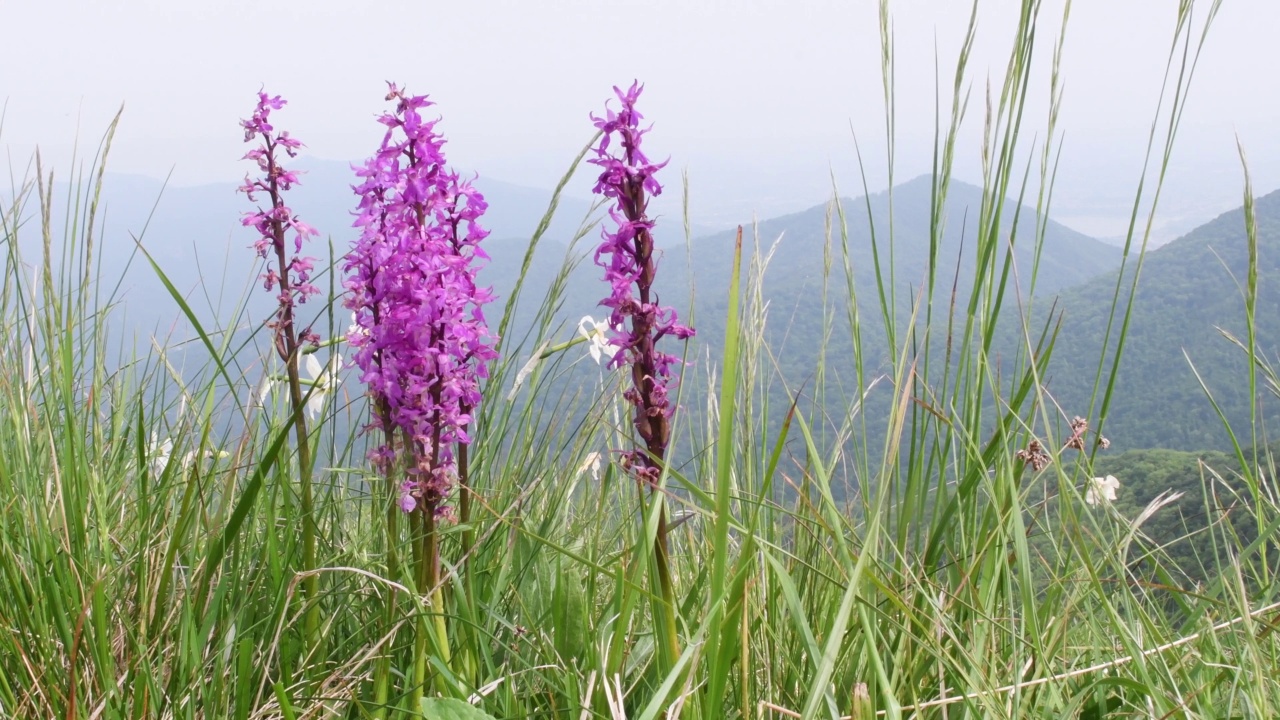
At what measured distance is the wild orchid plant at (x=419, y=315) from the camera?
175cm

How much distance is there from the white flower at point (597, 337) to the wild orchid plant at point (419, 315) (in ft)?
0.82

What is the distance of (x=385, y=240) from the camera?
1793 mm

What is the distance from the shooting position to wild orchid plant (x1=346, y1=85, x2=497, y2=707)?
1750mm

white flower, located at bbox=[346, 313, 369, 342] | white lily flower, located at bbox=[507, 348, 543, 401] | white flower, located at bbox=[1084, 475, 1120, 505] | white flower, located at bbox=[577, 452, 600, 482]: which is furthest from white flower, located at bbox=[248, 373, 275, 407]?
white flower, located at bbox=[1084, 475, 1120, 505]

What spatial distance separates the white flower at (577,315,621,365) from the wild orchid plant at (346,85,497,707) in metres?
0.25

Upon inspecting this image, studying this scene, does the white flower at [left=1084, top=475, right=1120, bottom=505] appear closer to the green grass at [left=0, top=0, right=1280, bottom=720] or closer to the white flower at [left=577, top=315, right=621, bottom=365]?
the green grass at [left=0, top=0, right=1280, bottom=720]

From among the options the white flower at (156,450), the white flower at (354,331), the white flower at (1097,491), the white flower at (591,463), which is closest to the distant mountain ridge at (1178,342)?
the white flower at (1097,491)

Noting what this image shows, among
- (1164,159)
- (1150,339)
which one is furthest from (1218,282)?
(1164,159)

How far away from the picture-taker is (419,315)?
68.8 inches

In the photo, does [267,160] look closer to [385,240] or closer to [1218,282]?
[385,240]

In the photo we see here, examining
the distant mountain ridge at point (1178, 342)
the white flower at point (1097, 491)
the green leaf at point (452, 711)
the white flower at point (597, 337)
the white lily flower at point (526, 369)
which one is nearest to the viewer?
the green leaf at point (452, 711)

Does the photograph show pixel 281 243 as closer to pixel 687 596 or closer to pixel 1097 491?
pixel 687 596

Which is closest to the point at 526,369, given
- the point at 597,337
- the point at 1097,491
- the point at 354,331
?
the point at 597,337

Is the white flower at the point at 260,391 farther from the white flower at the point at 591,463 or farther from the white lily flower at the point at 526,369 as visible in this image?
the white flower at the point at 591,463
